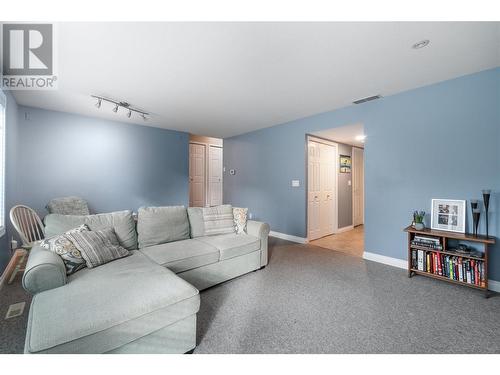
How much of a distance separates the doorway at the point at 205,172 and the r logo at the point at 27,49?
3.82 meters

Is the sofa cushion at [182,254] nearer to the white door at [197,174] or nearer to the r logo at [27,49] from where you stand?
the r logo at [27,49]

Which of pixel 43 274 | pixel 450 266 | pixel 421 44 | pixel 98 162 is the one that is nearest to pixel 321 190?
pixel 450 266

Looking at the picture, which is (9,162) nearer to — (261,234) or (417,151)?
(261,234)

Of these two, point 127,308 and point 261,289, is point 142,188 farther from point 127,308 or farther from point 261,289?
point 127,308

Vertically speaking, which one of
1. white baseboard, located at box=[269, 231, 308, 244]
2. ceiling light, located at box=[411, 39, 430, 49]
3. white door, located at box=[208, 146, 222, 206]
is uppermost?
ceiling light, located at box=[411, 39, 430, 49]

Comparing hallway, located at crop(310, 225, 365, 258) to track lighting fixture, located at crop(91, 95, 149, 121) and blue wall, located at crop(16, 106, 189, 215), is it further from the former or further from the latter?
track lighting fixture, located at crop(91, 95, 149, 121)

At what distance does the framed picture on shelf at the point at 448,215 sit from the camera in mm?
2502

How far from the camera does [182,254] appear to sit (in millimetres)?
2232

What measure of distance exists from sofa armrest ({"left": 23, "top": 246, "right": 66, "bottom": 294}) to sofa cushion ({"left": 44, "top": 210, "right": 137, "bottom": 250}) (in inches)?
21.1

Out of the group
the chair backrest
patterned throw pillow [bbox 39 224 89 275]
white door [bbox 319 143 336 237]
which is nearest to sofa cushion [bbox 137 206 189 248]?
patterned throw pillow [bbox 39 224 89 275]

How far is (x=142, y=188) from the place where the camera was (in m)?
4.84

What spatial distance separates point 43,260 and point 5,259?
6.89 feet

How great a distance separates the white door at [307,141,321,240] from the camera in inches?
172

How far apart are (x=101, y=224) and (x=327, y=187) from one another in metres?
4.25
